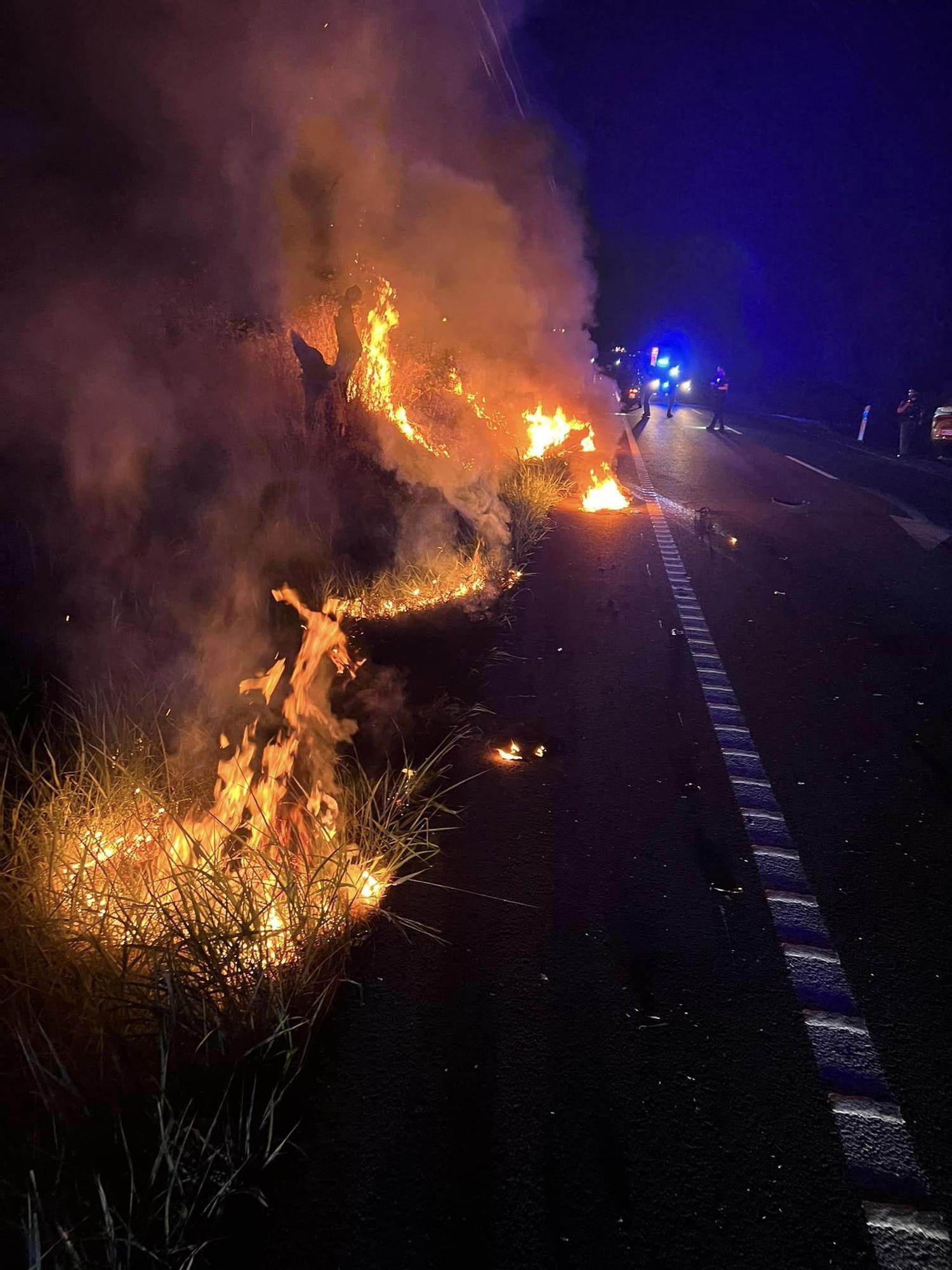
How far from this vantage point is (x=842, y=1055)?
82.7 inches

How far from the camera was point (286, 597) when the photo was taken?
4.47 meters

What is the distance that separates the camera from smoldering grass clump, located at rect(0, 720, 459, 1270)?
1.59 meters

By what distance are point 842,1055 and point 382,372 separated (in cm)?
753

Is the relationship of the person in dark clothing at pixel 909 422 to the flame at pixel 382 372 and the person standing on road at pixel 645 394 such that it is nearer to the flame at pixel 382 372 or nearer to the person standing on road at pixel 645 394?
the person standing on road at pixel 645 394

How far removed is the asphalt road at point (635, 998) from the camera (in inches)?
65.4

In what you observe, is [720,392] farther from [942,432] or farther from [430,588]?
[430,588]

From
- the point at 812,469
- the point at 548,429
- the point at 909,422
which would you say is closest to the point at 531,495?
the point at 548,429

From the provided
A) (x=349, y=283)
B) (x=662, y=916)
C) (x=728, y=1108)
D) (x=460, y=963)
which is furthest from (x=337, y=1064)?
(x=349, y=283)

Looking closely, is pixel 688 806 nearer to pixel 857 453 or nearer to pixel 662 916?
pixel 662 916

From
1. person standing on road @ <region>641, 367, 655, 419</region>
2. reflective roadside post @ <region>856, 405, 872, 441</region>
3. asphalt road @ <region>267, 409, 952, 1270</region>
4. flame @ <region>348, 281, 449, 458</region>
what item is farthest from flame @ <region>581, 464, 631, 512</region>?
reflective roadside post @ <region>856, 405, 872, 441</region>

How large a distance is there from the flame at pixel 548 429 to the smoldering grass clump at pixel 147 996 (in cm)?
1089

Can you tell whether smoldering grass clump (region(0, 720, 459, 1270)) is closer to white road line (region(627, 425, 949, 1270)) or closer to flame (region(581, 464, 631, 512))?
white road line (region(627, 425, 949, 1270))

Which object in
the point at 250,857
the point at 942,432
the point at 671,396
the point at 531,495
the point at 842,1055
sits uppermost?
the point at 671,396

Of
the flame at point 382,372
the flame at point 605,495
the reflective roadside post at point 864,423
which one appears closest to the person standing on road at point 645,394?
the reflective roadside post at point 864,423
